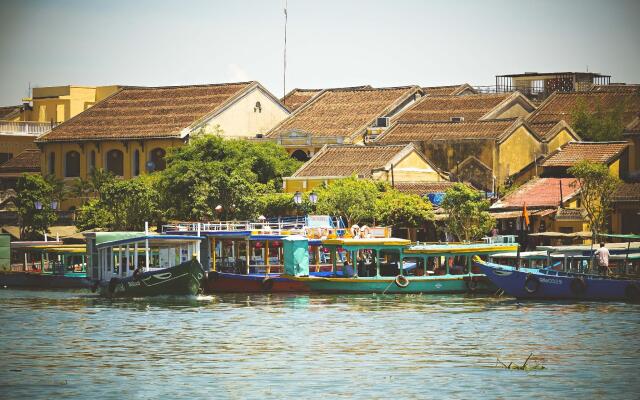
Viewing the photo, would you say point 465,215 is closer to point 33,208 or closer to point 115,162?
point 33,208

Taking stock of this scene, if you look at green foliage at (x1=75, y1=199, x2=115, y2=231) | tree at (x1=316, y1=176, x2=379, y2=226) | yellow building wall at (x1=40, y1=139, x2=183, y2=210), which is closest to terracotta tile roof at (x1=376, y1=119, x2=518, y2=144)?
tree at (x1=316, y1=176, x2=379, y2=226)

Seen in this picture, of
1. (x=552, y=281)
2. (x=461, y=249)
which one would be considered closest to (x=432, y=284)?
(x=461, y=249)

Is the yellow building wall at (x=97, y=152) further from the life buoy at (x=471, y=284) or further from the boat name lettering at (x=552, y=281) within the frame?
the boat name lettering at (x=552, y=281)

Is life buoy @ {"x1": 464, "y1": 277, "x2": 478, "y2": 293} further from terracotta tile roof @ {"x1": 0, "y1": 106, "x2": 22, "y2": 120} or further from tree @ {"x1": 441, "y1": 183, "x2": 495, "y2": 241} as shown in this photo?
terracotta tile roof @ {"x1": 0, "y1": 106, "x2": 22, "y2": 120}

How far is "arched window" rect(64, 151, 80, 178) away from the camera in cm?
8123

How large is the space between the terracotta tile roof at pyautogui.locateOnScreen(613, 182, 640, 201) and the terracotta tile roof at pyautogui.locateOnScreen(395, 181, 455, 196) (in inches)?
324

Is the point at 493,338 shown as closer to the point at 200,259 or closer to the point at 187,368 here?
the point at 187,368

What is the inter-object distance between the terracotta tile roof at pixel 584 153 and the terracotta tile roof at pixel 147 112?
20.0 metres

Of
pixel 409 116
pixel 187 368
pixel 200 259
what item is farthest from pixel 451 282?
pixel 409 116

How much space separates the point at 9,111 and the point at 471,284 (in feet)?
184

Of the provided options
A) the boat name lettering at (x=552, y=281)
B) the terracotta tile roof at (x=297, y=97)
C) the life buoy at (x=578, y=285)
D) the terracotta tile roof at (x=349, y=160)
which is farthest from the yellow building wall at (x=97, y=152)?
the life buoy at (x=578, y=285)

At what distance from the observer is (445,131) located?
73875mm

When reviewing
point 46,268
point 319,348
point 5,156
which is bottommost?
point 319,348

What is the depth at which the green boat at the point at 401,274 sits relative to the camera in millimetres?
48500
